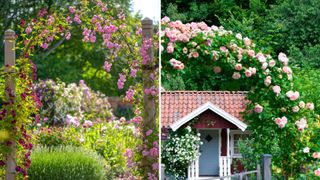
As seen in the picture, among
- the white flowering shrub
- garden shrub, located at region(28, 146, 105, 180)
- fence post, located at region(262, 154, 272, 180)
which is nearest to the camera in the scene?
the white flowering shrub

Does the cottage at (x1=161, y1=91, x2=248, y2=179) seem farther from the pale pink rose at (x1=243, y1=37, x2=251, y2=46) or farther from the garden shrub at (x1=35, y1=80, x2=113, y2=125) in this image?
the garden shrub at (x1=35, y1=80, x2=113, y2=125)

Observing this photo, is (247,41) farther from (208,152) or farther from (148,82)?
(208,152)

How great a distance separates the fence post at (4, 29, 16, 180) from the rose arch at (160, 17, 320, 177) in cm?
76

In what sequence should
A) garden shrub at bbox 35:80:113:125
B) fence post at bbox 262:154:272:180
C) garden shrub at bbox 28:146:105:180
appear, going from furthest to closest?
garden shrub at bbox 35:80:113:125, garden shrub at bbox 28:146:105:180, fence post at bbox 262:154:272:180

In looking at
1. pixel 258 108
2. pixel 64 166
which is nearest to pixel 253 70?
pixel 258 108

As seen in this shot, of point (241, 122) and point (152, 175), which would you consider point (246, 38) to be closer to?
point (241, 122)

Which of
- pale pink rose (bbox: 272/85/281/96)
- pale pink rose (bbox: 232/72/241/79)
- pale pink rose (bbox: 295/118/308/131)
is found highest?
pale pink rose (bbox: 232/72/241/79)

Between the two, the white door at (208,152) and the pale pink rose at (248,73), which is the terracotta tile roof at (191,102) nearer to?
the white door at (208,152)

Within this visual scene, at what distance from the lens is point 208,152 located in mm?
2430

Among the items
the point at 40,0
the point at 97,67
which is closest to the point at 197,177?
the point at 40,0

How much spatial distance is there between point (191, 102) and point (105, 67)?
25.8 inches

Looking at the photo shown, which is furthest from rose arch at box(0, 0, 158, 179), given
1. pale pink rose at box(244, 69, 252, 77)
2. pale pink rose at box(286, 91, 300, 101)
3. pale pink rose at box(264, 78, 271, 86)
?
pale pink rose at box(286, 91, 300, 101)

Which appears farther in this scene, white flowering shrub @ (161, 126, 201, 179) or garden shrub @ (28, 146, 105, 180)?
garden shrub @ (28, 146, 105, 180)

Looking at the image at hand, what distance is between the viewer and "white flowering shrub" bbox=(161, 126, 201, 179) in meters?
2.37
